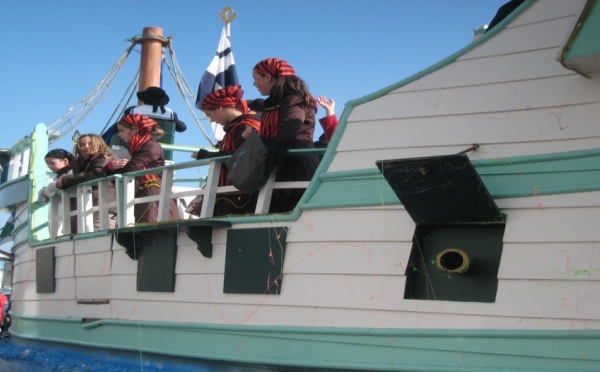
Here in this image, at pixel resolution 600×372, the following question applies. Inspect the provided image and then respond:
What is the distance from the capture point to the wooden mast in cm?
1169

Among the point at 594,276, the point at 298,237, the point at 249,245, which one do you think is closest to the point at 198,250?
the point at 249,245

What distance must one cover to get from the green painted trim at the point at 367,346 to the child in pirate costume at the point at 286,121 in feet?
3.25

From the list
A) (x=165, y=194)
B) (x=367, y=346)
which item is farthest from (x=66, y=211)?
(x=367, y=346)

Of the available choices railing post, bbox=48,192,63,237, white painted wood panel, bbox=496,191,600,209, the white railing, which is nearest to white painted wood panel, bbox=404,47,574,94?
white painted wood panel, bbox=496,191,600,209

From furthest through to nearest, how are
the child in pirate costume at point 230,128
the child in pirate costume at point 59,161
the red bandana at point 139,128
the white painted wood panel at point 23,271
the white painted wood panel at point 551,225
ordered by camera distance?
the child in pirate costume at point 59,161 → the white painted wood panel at point 23,271 → the red bandana at point 139,128 → the child in pirate costume at point 230,128 → the white painted wood panel at point 551,225

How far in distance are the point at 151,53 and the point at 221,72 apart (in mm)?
1602

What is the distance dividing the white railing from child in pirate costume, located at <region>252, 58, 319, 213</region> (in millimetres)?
143

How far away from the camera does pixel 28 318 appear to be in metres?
7.64

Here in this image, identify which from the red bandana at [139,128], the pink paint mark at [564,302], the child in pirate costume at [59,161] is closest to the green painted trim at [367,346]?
the pink paint mark at [564,302]

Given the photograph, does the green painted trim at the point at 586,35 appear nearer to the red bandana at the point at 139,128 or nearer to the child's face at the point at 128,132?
the red bandana at the point at 139,128

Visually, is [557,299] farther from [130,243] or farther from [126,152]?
[126,152]

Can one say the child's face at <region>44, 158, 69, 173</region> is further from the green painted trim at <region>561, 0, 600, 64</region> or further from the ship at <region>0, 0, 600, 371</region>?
the green painted trim at <region>561, 0, 600, 64</region>

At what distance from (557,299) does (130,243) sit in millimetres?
3246

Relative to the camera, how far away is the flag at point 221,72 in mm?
10664
